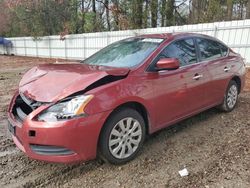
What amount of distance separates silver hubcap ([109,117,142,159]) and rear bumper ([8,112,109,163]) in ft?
0.85

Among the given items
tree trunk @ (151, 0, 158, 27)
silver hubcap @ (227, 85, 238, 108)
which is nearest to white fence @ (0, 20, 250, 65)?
tree trunk @ (151, 0, 158, 27)

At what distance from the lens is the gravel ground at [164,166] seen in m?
3.24

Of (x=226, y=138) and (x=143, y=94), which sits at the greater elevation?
(x=143, y=94)

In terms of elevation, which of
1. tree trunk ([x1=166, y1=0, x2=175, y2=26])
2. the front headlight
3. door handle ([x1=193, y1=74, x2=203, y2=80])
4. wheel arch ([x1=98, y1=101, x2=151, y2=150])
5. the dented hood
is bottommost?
wheel arch ([x1=98, y1=101, x2=151, y2=150])

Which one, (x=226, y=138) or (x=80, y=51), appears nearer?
(x=226, y=138)

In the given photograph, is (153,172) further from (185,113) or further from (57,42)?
(57,42)

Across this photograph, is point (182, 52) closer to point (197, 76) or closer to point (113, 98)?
point (197, 76)

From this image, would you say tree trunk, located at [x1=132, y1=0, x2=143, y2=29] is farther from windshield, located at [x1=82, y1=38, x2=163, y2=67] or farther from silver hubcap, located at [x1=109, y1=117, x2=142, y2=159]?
silver hubcap, located at [x1=109, y1=117, x2=142, y2=159]

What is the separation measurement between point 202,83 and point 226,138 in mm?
928

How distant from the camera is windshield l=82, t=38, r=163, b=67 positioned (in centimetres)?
406

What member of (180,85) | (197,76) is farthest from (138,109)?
(197,76)

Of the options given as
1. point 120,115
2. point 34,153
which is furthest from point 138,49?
point 34,153

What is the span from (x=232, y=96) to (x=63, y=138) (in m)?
3.78

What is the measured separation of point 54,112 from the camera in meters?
3.12
